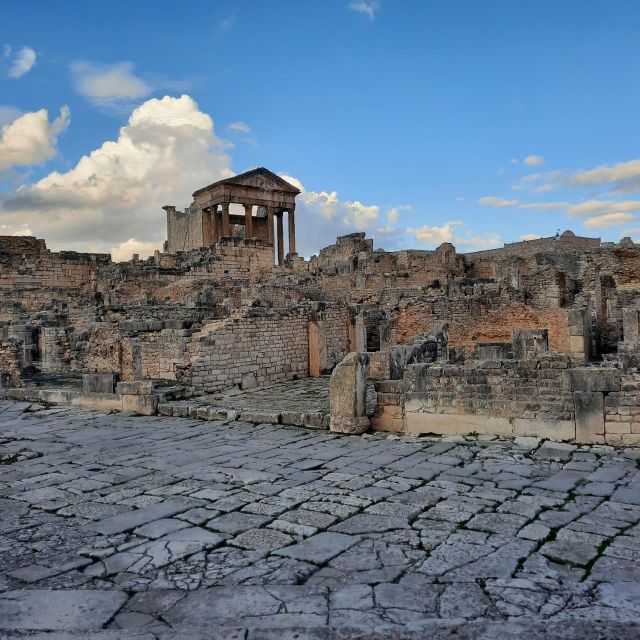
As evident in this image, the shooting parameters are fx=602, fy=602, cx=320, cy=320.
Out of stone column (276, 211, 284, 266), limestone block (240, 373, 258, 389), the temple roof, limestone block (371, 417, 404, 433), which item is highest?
the temple roof

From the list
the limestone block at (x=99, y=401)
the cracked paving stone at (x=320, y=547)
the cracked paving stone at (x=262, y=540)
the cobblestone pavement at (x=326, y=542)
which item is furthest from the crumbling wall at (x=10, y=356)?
the cracked paving stone at (x=320, y=547)

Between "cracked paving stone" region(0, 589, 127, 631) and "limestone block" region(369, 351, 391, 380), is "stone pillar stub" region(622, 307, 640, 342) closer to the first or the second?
"limestone block" region(369, 351, 391, 380)

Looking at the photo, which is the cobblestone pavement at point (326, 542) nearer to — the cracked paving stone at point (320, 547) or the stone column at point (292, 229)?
the cracked paving stone at point (320, 547)

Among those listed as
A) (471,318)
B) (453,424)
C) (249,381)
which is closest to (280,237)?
(471,318)

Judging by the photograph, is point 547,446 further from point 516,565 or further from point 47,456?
point 47,456

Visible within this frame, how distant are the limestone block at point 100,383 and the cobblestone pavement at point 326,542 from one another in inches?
153

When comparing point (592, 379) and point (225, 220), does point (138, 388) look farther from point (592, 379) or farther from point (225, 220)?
point (225, 220)

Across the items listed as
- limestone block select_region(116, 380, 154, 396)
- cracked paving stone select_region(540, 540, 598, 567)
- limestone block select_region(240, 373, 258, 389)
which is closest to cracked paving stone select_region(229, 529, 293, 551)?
cracked paving stone select_region(540, 540, 598, 567)

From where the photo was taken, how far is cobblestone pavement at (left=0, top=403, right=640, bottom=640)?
317cm

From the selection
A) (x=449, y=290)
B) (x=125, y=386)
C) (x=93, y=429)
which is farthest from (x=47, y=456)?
(x=449, y=290)

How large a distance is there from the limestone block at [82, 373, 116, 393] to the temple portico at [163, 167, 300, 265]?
2912 cm

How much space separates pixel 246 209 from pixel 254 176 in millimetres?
2459

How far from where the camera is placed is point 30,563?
4035 mm

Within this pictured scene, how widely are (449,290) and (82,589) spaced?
2179 centimetres
